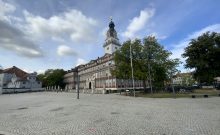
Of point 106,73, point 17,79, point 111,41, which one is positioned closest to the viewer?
point 106,73

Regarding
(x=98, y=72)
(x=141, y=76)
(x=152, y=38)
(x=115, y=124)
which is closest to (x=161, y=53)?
(x=152, y=38)

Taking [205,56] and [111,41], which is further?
[111,41]

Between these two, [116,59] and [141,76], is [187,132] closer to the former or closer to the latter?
[141,76]

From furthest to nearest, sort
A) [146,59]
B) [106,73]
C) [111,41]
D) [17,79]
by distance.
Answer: [17,79] < [111,41] < [106,73] < [146,59]

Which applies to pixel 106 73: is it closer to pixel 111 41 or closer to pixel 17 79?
pixel 111 41

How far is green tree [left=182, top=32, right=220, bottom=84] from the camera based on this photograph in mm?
51062

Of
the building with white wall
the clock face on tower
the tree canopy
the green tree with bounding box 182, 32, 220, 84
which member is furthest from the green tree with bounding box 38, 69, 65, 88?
the green tree with bounding box 182, 32, 220, 84

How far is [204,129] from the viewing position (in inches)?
332

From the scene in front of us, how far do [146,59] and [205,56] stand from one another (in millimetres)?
21099

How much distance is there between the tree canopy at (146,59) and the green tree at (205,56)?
14.1 m

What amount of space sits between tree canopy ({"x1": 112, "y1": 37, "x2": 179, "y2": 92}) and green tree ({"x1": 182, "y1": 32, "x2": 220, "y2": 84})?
46.3 ft

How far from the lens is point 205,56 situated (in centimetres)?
5162

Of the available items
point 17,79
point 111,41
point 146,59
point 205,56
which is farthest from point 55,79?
point 205,56

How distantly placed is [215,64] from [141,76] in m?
27.0
